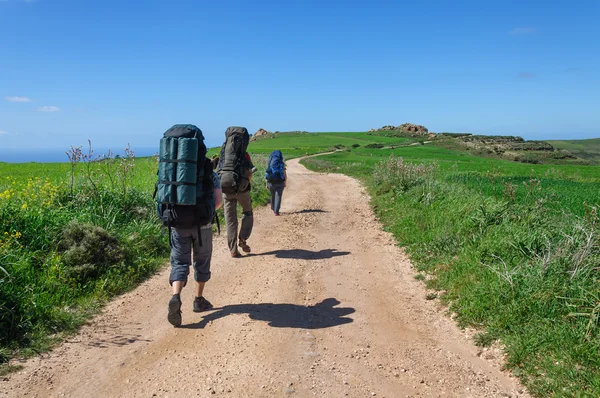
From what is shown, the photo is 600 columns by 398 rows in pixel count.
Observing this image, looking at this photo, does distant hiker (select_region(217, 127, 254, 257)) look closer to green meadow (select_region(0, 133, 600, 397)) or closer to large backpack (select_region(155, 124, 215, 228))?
green meadow (select_region(0, 133, 600, 397))

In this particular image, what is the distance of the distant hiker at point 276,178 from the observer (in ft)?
41.8

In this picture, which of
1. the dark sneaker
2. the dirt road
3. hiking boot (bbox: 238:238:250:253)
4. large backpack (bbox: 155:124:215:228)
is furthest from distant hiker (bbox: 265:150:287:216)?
large backpack (bbox: 155:124:215:228)

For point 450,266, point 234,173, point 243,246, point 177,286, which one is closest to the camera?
point 177,286

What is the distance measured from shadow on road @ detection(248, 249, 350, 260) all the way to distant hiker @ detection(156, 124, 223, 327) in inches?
115

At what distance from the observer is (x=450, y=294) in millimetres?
6273

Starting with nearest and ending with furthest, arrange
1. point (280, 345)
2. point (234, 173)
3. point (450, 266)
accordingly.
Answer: point (280, 345) → point (450, 266) → point (234, 173)

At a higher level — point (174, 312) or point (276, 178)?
point (276, 178)

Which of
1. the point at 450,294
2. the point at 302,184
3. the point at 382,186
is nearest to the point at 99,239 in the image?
the point at 450,294

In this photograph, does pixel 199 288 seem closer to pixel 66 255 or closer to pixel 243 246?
pixel 66 255

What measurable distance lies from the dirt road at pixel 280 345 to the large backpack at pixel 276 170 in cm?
506

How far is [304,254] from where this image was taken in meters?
8.65

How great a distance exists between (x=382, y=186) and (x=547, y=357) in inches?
492

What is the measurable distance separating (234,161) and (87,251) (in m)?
2.91

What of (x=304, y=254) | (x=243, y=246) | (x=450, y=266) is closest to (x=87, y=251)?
(x=243, y=246)
